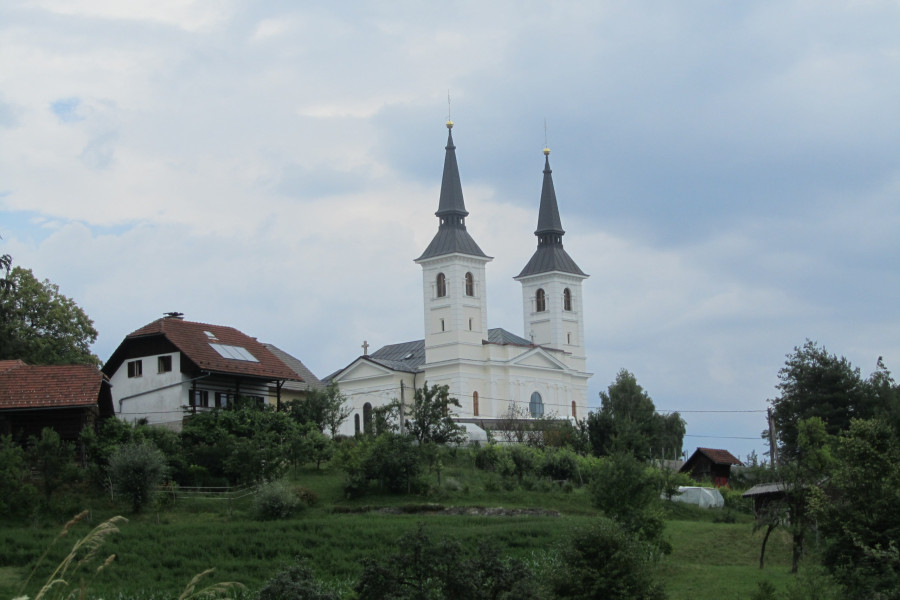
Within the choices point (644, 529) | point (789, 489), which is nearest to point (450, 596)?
point (644, 529)

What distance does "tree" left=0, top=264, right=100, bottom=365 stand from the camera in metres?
56.0

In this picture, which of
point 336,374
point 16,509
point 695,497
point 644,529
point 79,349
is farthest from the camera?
point 336,374

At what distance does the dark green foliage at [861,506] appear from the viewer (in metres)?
24.6

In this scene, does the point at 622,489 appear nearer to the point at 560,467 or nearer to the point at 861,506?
the point at 861,506

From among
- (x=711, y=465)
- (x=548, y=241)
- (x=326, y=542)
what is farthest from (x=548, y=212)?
(x=326, y=542)

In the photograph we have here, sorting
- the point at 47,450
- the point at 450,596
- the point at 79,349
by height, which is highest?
the point at 79,349

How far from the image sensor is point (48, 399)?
40.2 metres

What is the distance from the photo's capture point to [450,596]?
20.2m

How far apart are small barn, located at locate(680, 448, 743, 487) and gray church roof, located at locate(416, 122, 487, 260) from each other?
108 feet

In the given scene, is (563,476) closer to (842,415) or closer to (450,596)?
(842,415)

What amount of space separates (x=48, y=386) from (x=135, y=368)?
9.51 m

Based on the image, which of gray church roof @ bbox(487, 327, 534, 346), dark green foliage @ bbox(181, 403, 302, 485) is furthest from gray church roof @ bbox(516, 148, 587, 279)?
dark green foliage @ bbox(181, 403, 302, 485)

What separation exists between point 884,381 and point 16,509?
43459 mm

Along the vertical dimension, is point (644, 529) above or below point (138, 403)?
below
